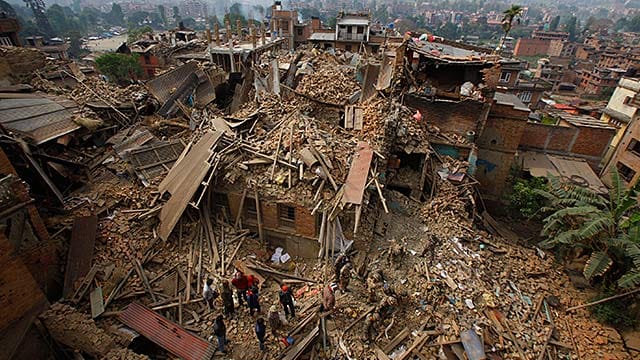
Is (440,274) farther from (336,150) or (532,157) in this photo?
(532,157)

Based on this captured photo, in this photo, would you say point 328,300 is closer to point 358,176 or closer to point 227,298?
point 227,298

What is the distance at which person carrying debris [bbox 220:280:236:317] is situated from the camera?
888cm

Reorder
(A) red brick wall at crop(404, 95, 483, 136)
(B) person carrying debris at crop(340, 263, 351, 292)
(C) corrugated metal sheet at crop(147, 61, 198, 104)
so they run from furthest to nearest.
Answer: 1. (C) corrugated metal sheet at crop(147, 61, 198, 104)
2. (A) red brick wall at crop(404, 95, 483, 136)
3. (B) person carrying debris at crop(340, 263, 351, 292)

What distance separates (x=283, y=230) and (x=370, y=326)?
474cm

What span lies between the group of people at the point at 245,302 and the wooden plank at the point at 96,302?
113 inches

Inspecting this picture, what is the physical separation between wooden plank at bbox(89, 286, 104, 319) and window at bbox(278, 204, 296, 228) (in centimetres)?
598

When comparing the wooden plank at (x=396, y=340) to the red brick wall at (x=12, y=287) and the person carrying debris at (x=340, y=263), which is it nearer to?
the person carrying debris at (x=340, y=263)

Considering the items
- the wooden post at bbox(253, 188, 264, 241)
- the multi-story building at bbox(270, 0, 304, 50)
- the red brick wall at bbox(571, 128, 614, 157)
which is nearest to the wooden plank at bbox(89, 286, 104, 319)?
the wooden post at bbox(253, 188, 264, 241)

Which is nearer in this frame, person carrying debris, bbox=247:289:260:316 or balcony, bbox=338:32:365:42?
person carrying debris, bbox=247:289:260:316

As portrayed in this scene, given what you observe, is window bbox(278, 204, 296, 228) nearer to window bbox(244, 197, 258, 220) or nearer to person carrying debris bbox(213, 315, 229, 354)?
window bbox(244, 197, 258, 220)

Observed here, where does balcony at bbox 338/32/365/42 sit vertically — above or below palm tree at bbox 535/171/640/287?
above

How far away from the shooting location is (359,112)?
15.4 m

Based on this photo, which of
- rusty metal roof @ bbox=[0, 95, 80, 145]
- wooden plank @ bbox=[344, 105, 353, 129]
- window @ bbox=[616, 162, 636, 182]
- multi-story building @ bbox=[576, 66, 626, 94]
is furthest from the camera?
multi-story building @ bbox=[576, 66, 626, 94]

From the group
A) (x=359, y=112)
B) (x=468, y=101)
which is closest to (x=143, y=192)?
(x=359, y=112)
